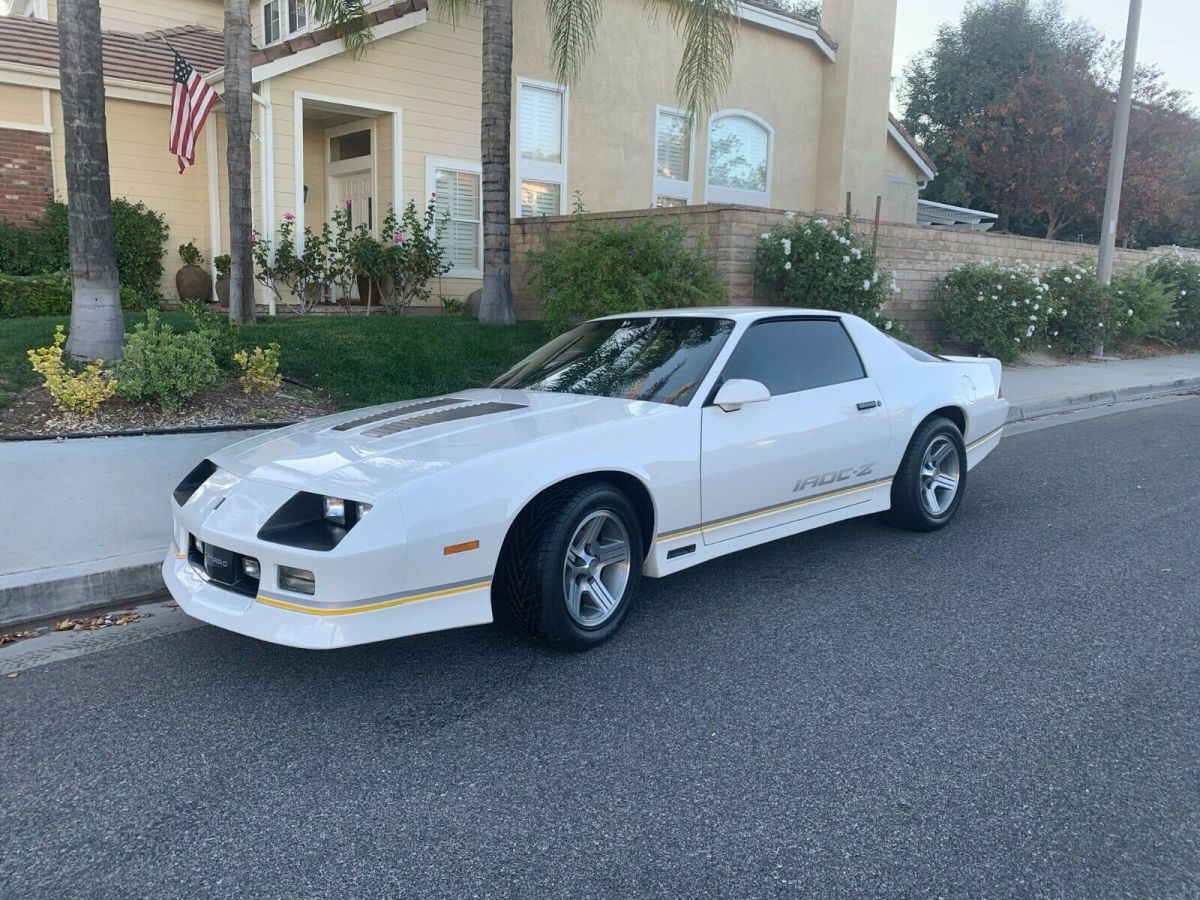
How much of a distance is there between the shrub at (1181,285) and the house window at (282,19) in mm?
17133

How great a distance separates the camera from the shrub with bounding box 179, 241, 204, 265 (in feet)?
50.3

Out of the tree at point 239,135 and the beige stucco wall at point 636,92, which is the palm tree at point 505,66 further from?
the beige stucco wall at point 636,92

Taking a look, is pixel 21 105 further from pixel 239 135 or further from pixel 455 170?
pixel 455 170

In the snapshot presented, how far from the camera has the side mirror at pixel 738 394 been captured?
15.2 ft

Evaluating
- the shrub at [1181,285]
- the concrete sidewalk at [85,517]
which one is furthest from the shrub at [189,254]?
the shrub at [1181,285]

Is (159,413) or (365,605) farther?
(159,413)

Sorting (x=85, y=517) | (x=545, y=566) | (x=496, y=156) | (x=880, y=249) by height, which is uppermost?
(x=496, y=156)

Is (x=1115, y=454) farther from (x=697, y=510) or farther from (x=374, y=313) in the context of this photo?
(x=374, y=313)

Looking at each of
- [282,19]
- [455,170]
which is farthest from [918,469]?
[282,19]

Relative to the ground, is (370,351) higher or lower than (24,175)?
lower

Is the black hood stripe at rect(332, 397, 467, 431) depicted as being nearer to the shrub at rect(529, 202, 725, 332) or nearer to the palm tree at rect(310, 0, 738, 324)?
the shrub at rect(529, 202, 725, 332)

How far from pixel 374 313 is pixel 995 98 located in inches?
932

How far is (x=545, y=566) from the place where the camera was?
390 centimetres

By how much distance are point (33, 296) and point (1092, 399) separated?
1428cm
